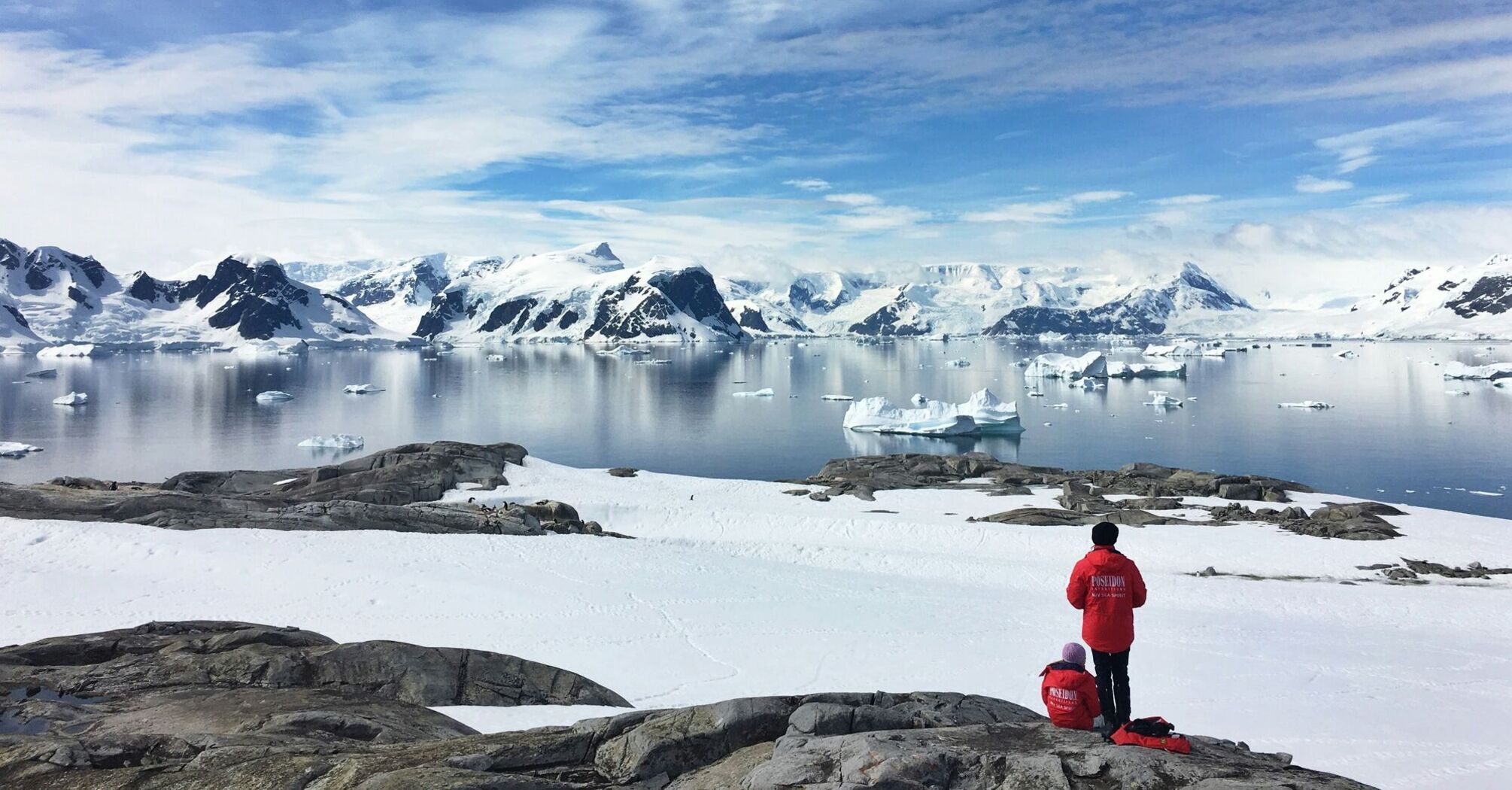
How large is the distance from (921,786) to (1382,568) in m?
24.5

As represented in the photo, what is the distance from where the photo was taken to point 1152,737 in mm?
6531

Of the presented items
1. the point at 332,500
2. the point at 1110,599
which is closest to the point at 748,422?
the point at 332,500

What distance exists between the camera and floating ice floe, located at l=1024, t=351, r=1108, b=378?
10550 cm

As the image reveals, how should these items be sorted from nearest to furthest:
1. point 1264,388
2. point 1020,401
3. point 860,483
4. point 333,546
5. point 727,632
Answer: point 727,632, point 333,546, point 860,483, point 1020,401, point 1264,388

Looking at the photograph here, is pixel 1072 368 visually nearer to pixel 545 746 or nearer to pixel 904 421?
pixel 904 421

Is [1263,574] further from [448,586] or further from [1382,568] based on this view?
[448,586]

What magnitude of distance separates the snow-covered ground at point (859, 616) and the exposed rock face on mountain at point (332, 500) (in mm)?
2921

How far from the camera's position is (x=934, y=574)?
919 inches

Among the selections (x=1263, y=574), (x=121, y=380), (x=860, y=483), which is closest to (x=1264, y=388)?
(x=860, y=483)

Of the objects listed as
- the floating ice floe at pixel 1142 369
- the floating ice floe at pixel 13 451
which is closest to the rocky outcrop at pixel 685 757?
the floating ice floe at pixel 13 451

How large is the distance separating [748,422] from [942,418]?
16.0 m

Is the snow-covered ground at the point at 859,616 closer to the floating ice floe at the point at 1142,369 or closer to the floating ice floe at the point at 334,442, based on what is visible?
the floating ice floe at the point at 334,442

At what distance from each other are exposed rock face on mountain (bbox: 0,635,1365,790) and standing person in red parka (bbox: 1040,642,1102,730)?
238 mm

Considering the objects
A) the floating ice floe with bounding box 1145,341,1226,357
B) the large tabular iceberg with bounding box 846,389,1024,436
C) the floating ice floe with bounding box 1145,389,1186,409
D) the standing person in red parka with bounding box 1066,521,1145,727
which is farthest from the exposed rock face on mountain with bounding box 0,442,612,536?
the floating ice floe with bounding box 1145,341,1226,357
